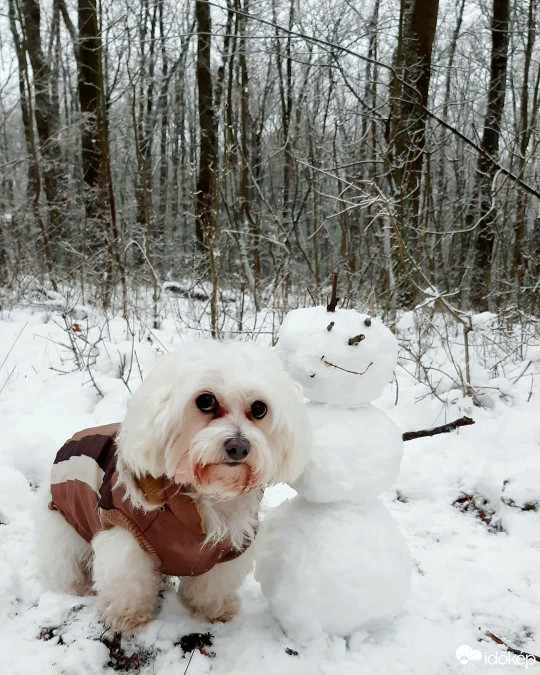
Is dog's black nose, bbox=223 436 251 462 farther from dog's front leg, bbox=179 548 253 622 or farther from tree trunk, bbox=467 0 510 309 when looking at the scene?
tree trunk, bbox=467 0 510 309

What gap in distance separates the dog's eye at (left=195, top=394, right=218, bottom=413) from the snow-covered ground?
0.72m

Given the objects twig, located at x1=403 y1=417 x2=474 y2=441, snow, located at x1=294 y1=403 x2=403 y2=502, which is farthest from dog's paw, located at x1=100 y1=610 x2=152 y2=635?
twig, located at x1=403 y1=417 x2=474 y2=441

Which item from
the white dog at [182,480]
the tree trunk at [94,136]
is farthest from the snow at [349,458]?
the tree trunk at [94,136]

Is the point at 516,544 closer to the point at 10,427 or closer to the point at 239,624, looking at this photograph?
the point at 239,624

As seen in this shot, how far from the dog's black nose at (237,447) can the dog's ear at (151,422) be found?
0.19m

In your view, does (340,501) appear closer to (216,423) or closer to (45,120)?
(216,423)

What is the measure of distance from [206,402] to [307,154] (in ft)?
24.2

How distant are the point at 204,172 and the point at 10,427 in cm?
773

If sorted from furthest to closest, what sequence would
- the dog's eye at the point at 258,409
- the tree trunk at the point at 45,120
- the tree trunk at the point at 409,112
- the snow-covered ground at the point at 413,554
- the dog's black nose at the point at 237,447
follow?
the tree trunk at the point at 45,120 < the tree trunk at the point at 409,112 < the snow-covered ground at the point at 413,554 < the dog's eye at the point at 258,409 < the dog's black nose at the point at 237,447

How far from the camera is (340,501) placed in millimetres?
1895

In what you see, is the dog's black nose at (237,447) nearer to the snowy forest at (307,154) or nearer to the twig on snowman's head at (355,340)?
the twig on snowman's head at (355,340)

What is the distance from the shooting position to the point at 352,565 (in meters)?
1.77

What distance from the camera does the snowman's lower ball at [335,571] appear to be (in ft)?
5.77

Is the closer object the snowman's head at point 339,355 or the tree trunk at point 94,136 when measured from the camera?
the snowman's head at point 339,355
